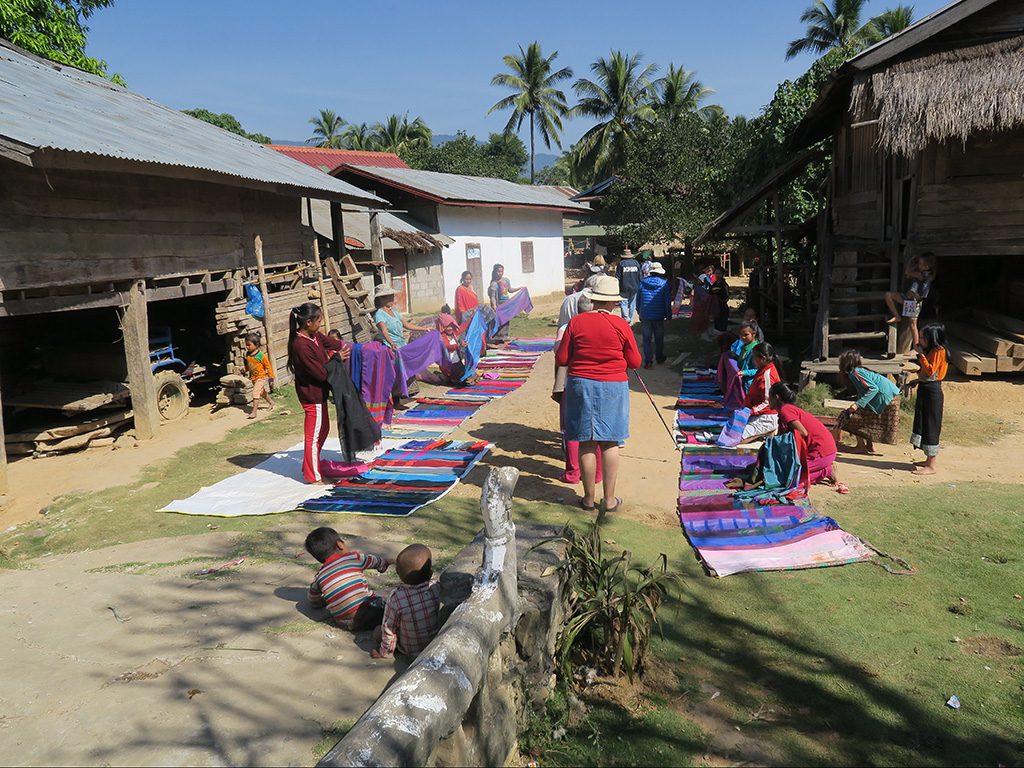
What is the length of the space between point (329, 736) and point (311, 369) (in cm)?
418

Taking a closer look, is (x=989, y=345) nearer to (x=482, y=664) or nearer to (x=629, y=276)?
(x=629, y=276)

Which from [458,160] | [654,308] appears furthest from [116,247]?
[458,160]

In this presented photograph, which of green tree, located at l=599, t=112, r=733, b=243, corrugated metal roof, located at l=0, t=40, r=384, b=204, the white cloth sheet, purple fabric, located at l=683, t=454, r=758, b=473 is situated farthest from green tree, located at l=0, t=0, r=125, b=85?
green tree, located at l=599, t=112, r=733, b=243

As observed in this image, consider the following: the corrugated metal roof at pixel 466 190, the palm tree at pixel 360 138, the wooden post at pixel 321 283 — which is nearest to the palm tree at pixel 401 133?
the palm tree at pixel 360 138

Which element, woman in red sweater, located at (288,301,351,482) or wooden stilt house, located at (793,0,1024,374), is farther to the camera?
wooden stilt house, located at (793,0,1024,374)

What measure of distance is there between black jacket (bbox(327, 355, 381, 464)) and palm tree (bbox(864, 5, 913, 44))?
27.1 metres

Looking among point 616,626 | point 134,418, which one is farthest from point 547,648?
point 134,418

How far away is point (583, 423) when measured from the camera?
5801mm

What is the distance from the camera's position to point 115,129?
8680 millimetres

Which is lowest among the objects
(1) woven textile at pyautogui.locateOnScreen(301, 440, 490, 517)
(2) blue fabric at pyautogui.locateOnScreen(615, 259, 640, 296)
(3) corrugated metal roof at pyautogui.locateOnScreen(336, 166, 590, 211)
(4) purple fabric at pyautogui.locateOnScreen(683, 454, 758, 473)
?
(4) purple fabric at pyautogui.locateOnScreen(683, 454, 758, 473)

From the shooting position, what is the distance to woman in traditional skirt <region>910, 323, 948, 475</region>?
670 centimetres

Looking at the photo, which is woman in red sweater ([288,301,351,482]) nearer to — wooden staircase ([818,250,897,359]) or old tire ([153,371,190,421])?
old tire ([153,371,190,421])

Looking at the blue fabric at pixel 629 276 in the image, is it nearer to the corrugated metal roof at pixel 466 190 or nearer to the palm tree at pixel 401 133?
the corrugated metal roof at pixel 466 190

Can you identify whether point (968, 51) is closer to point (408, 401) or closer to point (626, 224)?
point (408, 401)
